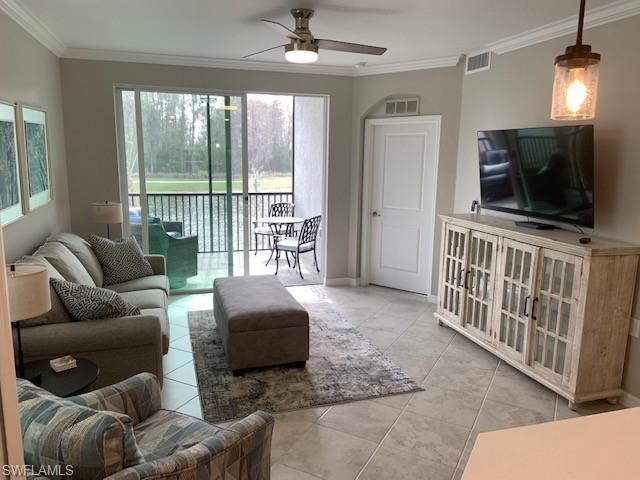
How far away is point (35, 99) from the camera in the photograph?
3910 mm

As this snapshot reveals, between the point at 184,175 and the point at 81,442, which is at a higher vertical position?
the point at 184,175

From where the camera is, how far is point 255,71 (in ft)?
17.6

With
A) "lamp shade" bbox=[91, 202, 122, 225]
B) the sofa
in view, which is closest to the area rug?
the sofa

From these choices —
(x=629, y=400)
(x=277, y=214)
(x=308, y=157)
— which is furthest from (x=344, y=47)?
(x=277, y=214)

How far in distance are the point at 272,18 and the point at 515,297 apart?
112 inches

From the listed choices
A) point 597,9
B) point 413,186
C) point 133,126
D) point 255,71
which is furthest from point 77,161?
point 597,9

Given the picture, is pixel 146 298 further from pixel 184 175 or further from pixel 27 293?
pixel 184 175

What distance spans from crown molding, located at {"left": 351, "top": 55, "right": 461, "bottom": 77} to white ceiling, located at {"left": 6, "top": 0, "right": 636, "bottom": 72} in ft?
0.45

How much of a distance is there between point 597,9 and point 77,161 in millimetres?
4875

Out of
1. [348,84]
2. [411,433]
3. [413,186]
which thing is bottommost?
[411,433]

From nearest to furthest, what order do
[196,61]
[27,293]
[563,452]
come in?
1. [563,452]
2. [27,293]
3. [196,61]

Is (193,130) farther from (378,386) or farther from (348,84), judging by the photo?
(378,386)

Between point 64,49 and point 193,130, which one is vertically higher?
point 64,49

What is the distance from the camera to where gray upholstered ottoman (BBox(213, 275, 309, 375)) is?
3.47 meters
